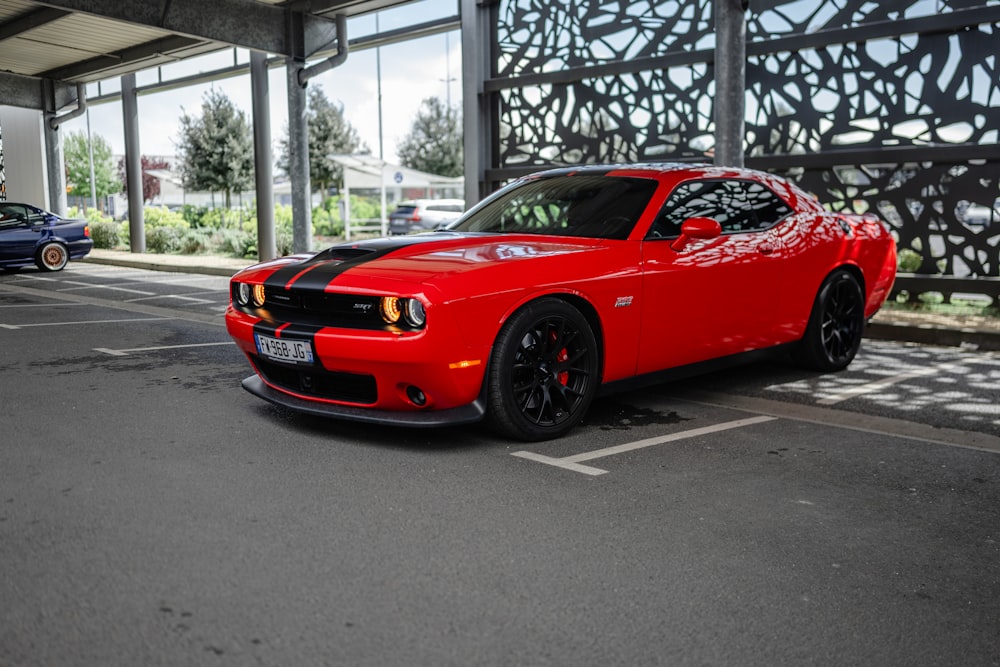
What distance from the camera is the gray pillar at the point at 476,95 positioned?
526 inches

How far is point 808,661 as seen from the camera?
244 centimetres

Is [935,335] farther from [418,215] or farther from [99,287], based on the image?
[418,215]

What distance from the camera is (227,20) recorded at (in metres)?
15.5

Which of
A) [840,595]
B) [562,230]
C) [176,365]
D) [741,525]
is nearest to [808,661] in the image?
[840,595]

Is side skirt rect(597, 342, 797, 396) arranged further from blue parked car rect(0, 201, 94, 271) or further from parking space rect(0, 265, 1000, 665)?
blue parked car rect(0, 201, 94, 271)

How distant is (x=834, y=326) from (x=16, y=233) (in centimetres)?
1434

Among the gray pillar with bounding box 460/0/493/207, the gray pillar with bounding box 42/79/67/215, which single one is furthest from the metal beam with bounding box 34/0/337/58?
the gray pillar with bounding box 42/79/67/215

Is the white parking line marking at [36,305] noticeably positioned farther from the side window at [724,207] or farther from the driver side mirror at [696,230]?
the driver side mirror at [696,230]

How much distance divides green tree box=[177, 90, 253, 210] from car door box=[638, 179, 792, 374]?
32.3 m

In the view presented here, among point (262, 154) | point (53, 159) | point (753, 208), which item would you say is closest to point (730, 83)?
point (753, 208)

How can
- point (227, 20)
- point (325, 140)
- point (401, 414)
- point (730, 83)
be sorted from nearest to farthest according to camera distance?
point (401, 414)
point (730, 83)
point (227, 20)
point (325, 140)

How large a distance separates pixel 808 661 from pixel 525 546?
1.06m

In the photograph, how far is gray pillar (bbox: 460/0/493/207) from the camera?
13359 millimetres

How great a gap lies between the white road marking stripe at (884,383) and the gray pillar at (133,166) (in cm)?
1997
